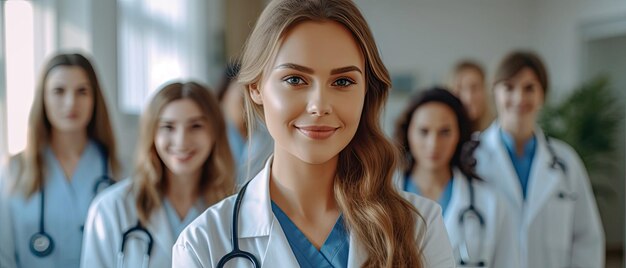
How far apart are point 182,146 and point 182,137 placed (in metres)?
0.03

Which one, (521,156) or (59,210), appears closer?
(59,210)

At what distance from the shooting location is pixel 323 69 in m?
1.19

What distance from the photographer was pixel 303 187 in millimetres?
1345

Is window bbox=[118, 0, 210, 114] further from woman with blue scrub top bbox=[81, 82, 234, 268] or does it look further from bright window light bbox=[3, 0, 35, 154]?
woman with blue scrub top bbox=[81, 82, 234, 268]

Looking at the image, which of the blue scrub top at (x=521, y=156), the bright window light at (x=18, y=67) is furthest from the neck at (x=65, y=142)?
the blue scrub top at (x=521, y=156)

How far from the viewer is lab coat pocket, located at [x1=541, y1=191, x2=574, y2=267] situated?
2.52m

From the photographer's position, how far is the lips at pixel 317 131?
1.20 meters

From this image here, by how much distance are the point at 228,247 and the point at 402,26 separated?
6316mm

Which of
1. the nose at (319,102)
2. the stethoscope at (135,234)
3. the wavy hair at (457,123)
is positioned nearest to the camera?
the nose at (319,102)

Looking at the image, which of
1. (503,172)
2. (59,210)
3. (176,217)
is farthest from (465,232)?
(59,210)

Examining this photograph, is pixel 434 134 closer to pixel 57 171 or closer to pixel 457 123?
pixel 457 123

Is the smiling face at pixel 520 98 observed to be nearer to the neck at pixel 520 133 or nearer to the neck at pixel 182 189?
the neck at pixel 520 133

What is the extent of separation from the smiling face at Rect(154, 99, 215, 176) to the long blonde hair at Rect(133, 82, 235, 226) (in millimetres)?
22

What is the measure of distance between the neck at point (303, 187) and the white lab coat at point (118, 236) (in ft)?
2.53
